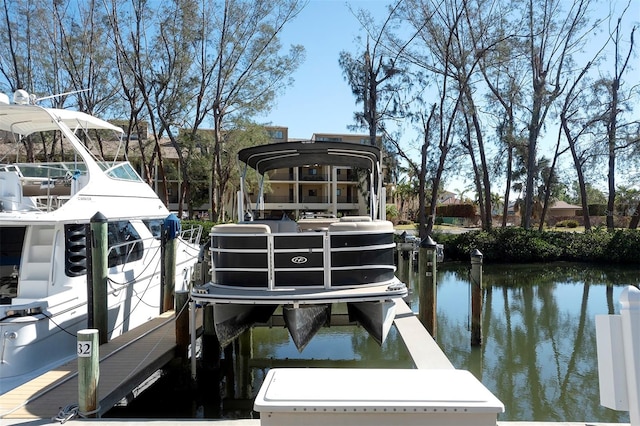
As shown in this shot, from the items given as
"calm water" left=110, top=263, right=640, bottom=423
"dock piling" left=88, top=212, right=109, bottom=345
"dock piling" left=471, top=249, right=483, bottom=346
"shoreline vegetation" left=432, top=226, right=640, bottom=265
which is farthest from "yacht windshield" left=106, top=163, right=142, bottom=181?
"shoreline vegetation" left=432, top=226, right=640, bottom=265

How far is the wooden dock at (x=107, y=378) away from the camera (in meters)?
5.00

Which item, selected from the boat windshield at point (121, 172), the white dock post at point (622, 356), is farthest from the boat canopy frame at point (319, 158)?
the white dock post at point (622, 356)

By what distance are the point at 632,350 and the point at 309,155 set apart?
637 centimetres

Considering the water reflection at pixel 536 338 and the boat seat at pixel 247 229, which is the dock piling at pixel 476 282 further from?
the boat seat at pixel 247 229

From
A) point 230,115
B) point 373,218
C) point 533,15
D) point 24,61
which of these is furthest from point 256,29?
point 373,218

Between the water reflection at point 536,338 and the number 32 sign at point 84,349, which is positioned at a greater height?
the number 32 sign at point 84,349

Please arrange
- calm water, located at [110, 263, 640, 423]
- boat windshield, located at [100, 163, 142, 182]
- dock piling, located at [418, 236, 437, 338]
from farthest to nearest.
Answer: boat windshield, located at [100, 163, 142, 182] < dock piling, located at [418, 236, 437, 338] < calm water, located at [110, 263, 640, 423]

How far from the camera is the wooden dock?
16.4 ft

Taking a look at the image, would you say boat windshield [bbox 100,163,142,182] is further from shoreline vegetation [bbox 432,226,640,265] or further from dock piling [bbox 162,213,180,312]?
shoreline vegetation [bbox 432,226,640,265]

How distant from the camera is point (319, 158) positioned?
860 centimetres

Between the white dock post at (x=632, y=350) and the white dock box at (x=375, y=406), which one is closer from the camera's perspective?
the white dock post at (x=632, y=350)

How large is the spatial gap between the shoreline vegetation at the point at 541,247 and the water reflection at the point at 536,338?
3416mm

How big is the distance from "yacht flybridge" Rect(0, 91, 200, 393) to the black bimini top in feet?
8.48

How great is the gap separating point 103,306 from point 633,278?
19.5 metres
